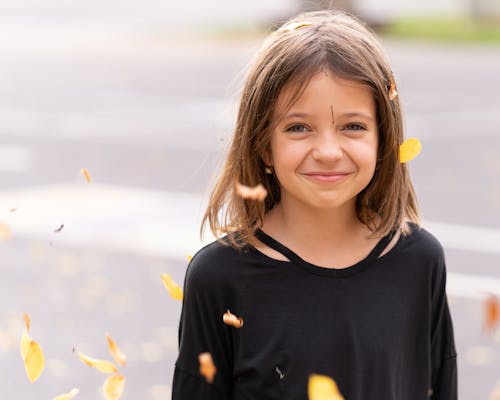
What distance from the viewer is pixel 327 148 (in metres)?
2.53

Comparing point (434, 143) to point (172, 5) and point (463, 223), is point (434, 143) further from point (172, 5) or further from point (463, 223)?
point (172, 5)

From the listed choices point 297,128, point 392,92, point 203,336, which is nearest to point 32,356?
point 203,336

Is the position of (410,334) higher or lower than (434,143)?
higher

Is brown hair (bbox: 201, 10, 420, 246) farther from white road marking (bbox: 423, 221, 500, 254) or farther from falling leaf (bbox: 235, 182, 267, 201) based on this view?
white road marking (bbox: 423, 221, 500, 254)

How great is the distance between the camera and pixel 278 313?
2572 millimetres

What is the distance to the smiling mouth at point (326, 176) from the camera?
255cm

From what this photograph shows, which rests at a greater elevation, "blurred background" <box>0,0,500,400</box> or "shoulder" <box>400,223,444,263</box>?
"shoulder" <box>400,223,444,263</box>

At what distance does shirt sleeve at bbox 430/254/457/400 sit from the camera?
273 centimetres

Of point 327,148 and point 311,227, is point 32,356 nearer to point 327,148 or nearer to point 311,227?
point 311,227

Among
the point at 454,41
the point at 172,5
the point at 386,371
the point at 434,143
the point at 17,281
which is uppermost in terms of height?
the point at 386,371

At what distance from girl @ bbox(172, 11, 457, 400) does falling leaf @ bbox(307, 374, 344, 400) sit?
33 mm

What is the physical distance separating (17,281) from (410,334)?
186 inches

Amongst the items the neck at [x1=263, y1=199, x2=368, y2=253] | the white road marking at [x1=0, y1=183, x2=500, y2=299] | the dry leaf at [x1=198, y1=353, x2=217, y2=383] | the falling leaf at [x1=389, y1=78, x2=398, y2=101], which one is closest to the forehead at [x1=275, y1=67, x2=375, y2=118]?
the falling leaf at [x1=389, y1=78, x2=398, y2=101]

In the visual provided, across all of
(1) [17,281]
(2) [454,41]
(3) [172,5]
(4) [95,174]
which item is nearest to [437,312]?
(1) [17,281]
